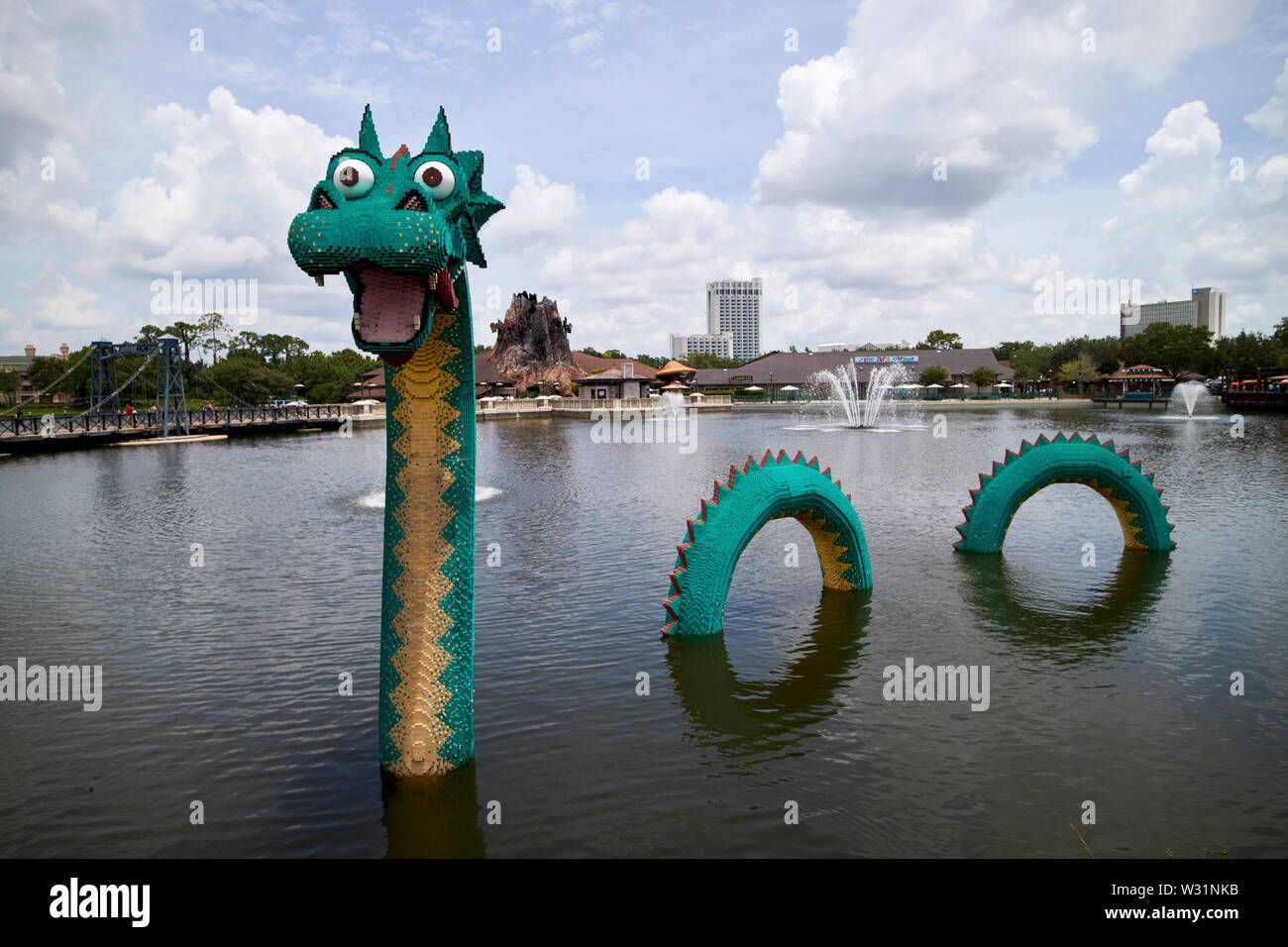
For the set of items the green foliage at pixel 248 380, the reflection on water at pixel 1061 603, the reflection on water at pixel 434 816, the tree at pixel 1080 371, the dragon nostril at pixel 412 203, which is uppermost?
the tree at pixel 1080 371

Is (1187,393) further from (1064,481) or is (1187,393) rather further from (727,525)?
(727,525)

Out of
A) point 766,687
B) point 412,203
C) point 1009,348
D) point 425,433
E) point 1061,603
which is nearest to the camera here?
point 412,203

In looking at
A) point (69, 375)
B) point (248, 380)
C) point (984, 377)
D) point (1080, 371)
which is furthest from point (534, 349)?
point (1080, 371)

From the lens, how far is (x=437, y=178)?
4.61 m

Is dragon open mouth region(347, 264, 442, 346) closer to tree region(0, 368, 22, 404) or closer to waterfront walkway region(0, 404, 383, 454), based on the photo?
waterfront walkway region(0, 404, 383, 454)

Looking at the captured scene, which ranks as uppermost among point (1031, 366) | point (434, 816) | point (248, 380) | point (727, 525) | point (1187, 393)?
point (1031, 366)

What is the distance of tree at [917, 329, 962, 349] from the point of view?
119562 millimetres

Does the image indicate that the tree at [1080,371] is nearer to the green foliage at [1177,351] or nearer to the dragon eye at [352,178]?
the green foliage at [1177,351]

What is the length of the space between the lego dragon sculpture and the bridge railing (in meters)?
41.6

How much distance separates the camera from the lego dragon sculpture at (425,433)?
4.29m

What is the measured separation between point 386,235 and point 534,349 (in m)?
88.0

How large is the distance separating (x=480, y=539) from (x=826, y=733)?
31.1 feet

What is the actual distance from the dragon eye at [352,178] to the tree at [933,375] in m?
91.1

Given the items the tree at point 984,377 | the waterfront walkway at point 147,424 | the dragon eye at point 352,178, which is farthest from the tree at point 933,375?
the dragon eye at point 352,178
